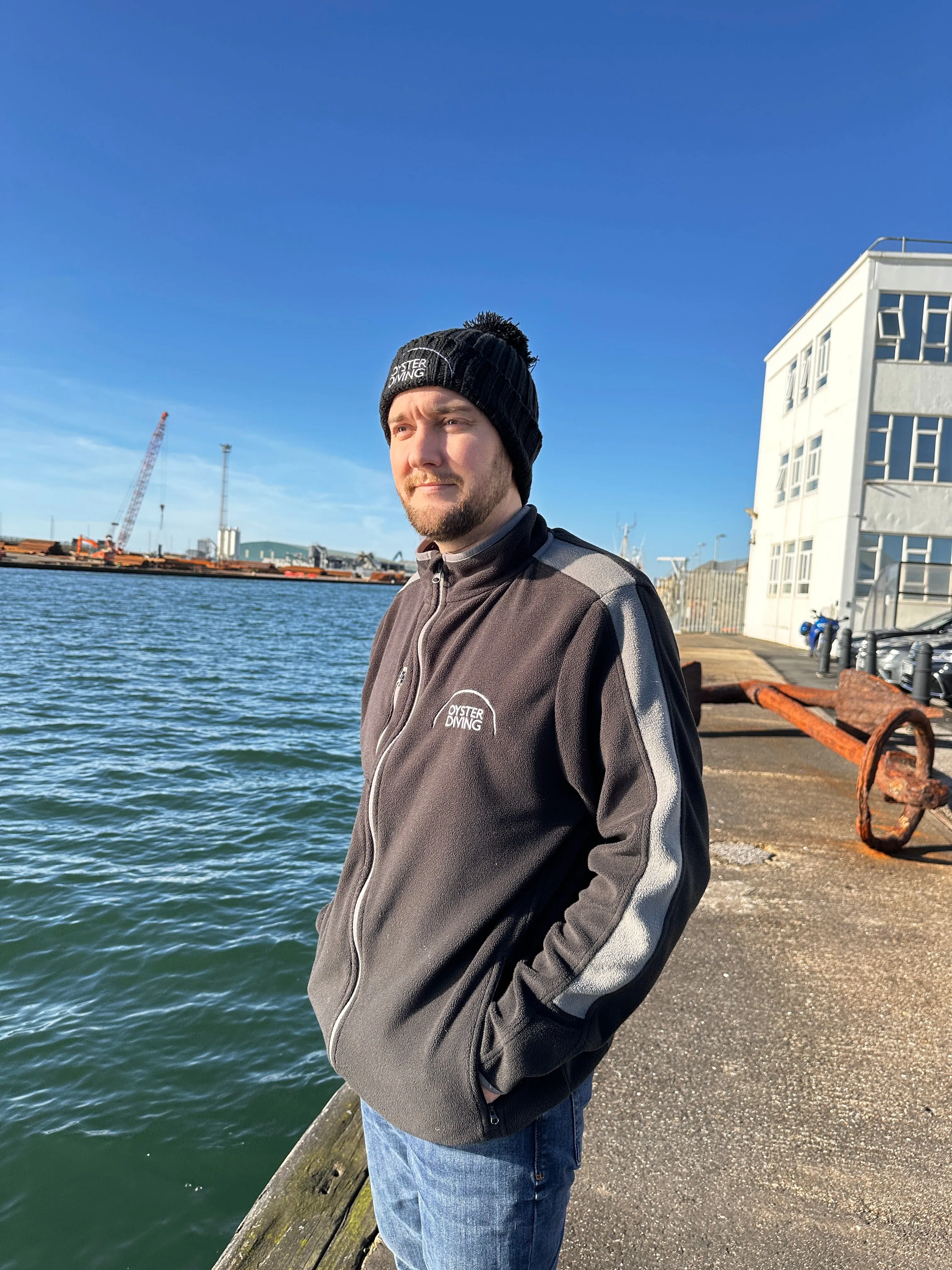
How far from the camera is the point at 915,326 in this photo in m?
23.2

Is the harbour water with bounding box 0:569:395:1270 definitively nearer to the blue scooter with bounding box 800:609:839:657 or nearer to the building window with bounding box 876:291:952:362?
the blue scooter with bounding box 800:609:839:657

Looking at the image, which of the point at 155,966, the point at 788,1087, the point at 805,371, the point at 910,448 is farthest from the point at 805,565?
the point at 788,1087

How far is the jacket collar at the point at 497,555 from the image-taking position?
6.15ft

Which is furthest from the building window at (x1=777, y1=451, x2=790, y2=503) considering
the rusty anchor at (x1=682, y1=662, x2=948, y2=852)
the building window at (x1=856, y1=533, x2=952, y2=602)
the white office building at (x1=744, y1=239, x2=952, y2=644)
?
the rusty anchor at (x1=682, y1=662, x2=948, y2=852)

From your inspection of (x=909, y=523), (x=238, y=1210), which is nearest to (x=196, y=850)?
(x=238, y=1210)

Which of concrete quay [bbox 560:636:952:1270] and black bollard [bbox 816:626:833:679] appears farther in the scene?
black bollard [bbox 816:626:833:679]

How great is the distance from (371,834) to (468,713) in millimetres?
376

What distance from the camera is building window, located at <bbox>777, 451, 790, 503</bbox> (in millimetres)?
29453

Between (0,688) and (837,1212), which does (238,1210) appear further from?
(0,688)

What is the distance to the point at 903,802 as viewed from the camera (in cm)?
530

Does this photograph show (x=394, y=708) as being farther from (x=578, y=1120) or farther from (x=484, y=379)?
(x=578, y=1120)

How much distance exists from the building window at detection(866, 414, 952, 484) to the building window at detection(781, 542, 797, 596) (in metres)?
4.61

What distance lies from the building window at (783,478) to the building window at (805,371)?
2115mm

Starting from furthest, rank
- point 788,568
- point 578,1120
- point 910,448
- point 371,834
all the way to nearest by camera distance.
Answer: point 788,568
point 910,448
point 371,834
point 578,1120
